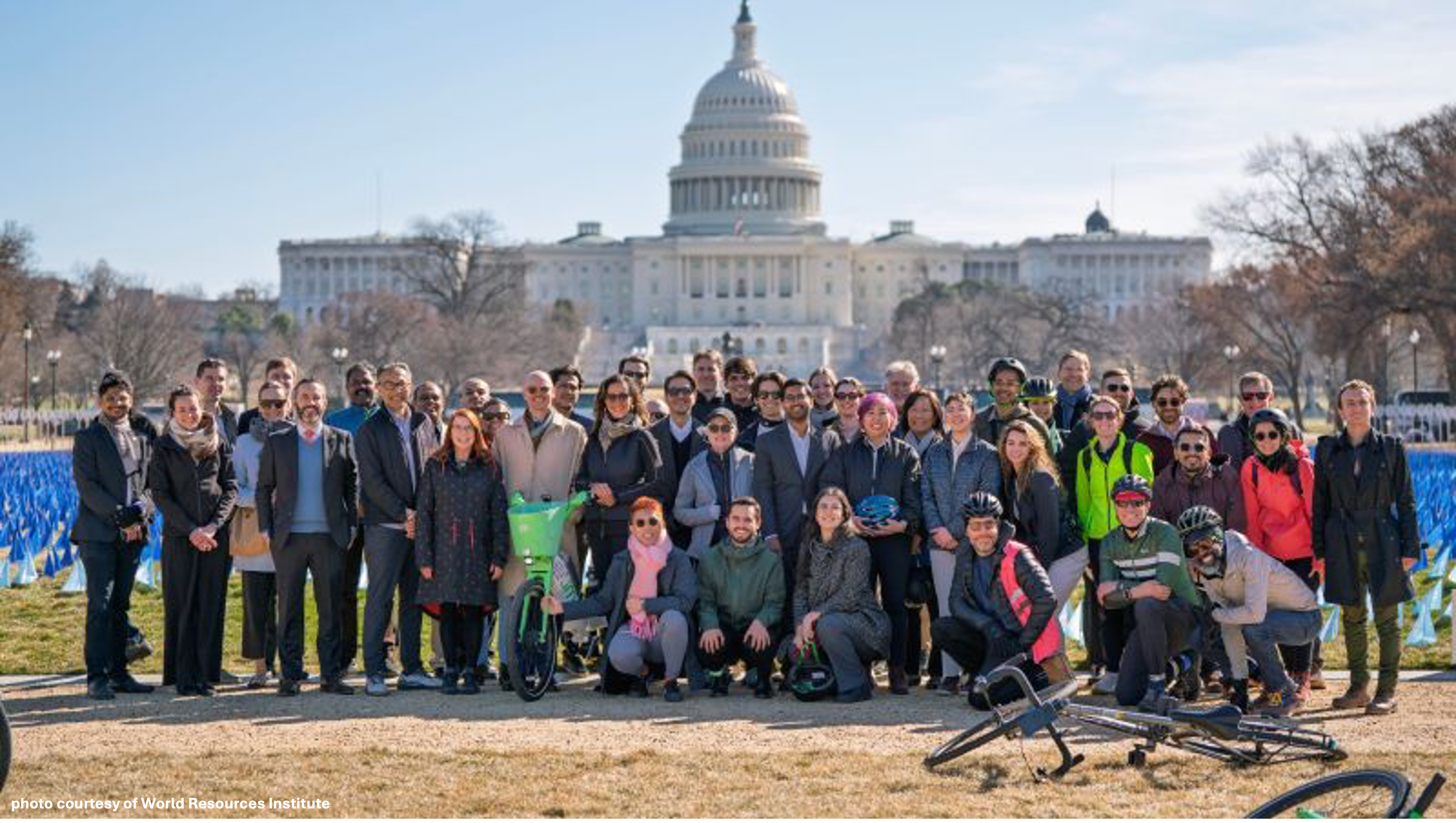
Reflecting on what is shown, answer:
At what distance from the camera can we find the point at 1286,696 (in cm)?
1103

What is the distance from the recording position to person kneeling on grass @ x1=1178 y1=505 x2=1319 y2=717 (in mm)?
11016

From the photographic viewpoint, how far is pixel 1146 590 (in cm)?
1108

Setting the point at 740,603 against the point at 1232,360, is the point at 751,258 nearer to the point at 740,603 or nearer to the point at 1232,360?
the point at 1232,360

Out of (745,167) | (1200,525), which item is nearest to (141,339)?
(1200,525)

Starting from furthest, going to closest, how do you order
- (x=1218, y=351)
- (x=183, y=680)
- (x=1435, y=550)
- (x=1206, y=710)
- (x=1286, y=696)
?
(x=1218, y=351), (x=1435, y=550), (x=183, y=680), (x=1286, y=696), (x=1206, y=710)

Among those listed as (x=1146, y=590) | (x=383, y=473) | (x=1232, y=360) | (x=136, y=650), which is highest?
(x=1232, y=360)

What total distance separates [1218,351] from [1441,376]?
23.7ft

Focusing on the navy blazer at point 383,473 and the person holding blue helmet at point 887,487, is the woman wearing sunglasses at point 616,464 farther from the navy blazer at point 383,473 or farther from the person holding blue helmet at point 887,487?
the person holding blue helmet at point 887,487

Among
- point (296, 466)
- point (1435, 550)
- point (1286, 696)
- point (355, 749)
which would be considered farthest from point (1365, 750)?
point (1435, 550)

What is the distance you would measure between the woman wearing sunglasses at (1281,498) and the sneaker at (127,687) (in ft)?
22.2

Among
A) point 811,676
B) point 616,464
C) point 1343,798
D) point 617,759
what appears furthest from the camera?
point 616,464

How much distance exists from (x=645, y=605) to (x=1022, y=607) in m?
2.27

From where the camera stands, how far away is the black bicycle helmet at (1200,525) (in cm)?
1095

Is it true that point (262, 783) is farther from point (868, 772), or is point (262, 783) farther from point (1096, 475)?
point (1096, 475)
